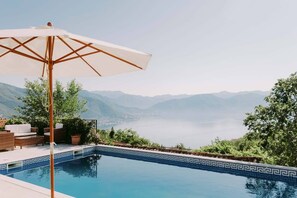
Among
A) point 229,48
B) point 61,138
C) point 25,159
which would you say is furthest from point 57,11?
point 229,48

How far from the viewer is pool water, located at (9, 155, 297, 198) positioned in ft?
23.4

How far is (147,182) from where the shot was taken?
318 inches

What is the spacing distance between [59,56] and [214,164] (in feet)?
21.6

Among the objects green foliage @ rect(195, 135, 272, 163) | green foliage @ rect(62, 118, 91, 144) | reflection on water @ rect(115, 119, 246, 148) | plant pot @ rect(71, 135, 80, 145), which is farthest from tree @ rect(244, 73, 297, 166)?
plant pot @ rect(71, 135, 80, 145)

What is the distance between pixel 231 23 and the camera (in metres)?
18.5

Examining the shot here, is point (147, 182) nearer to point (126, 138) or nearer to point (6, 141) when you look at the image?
point (126, 138)

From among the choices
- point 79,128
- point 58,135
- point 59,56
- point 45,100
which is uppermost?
point 59,56

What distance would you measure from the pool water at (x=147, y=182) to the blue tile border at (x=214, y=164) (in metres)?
0.33

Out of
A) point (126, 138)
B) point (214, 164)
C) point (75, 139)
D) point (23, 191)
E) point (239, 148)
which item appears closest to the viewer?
point (23, 191)

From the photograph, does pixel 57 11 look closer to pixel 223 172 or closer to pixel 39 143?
pixel 39 143

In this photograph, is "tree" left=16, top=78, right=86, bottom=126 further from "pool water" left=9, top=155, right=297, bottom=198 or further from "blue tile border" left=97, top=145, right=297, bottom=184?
"pool water" left=9, top=155, right=297, bottom=198

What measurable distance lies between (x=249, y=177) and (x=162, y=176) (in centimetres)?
268

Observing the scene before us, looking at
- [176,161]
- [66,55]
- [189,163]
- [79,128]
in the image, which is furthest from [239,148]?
[66,55]

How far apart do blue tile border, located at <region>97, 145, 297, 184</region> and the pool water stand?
0.33 m
